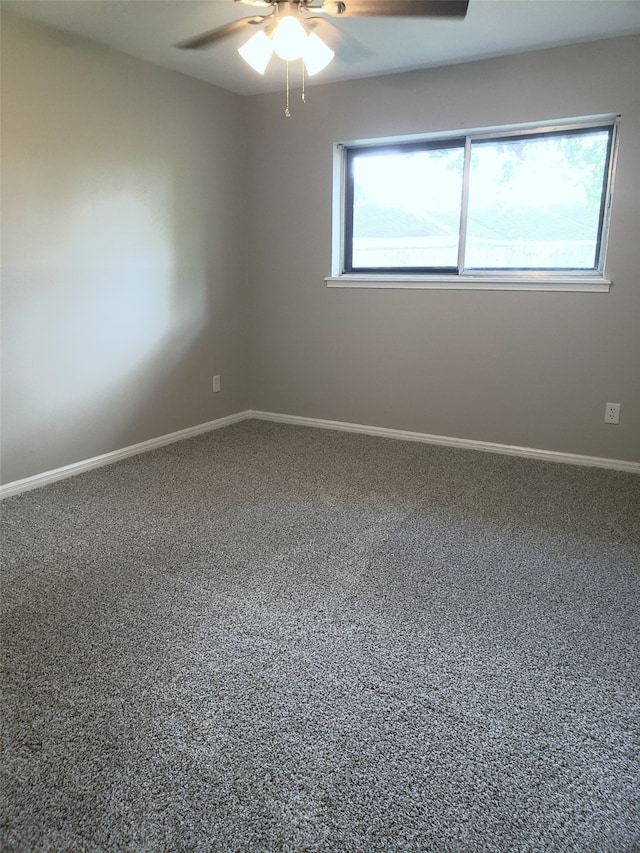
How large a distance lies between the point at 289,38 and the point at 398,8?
42 centimetres

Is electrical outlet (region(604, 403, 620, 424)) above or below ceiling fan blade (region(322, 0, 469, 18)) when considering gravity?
below

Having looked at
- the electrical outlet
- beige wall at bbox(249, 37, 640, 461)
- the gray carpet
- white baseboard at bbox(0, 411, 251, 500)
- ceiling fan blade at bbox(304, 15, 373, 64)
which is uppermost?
ceiling fan blade at bbox(304, 15, 373, 64)

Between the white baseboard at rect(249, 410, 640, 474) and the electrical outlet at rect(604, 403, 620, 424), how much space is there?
233 mm

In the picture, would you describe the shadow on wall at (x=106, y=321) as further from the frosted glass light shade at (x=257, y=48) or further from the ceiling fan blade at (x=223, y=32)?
the frosted glass light shade at (x=257, y=48)

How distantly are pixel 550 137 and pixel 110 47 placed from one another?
8.26 ft

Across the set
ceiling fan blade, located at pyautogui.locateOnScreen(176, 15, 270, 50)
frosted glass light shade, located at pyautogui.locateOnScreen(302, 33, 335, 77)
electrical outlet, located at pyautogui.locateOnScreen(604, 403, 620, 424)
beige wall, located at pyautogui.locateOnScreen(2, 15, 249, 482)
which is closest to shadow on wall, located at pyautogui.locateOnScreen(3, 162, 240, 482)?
beige wall, located at pyautogui.locateOnScreen(2, 15, 249, 482)

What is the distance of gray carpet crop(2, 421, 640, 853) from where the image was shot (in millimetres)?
1253

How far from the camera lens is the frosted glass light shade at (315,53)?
2393mm

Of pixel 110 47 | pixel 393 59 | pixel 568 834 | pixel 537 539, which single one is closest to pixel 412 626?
pixel 568 834

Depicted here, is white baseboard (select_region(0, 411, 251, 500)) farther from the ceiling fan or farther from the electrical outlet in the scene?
the electrical outlet

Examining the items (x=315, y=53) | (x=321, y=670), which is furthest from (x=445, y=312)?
(x=321, y=670)

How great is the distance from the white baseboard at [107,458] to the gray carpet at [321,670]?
0.19 meters

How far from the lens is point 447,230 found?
376 cm

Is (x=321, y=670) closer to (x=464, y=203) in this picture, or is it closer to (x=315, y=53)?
(x=315, y=53)
